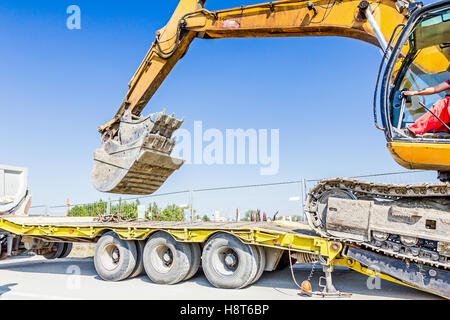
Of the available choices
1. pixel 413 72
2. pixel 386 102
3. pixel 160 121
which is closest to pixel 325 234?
pixel 386 102

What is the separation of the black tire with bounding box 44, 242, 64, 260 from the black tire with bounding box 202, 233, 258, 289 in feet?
20.6

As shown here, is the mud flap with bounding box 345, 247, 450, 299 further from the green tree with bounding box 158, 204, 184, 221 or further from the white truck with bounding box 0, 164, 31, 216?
the white truck with bounding box 0, 164, 31, 216

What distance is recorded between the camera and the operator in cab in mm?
4902

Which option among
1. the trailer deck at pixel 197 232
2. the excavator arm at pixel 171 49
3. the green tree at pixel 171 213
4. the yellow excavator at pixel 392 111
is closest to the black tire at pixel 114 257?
the trailer deck at pixel 197 232

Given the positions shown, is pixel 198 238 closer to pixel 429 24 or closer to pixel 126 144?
pixel 126 144

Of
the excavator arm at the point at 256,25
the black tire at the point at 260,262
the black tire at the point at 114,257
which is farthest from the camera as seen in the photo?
the black tire at the point at 114,257

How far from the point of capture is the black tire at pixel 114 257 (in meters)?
7.52

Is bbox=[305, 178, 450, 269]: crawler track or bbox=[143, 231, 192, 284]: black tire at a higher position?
bbox=[305, 178, 450, 269]: crawler track

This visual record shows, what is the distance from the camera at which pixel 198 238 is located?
6836 mm

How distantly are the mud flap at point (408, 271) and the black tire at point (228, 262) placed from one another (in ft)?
5.48

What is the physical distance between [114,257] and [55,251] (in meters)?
4.06

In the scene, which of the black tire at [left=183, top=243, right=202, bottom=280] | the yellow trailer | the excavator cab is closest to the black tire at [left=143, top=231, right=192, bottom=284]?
the yellow trailer

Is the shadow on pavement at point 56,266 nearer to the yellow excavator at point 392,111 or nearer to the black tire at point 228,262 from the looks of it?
the black tire at point 228,262

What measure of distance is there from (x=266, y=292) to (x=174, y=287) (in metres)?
1.75
